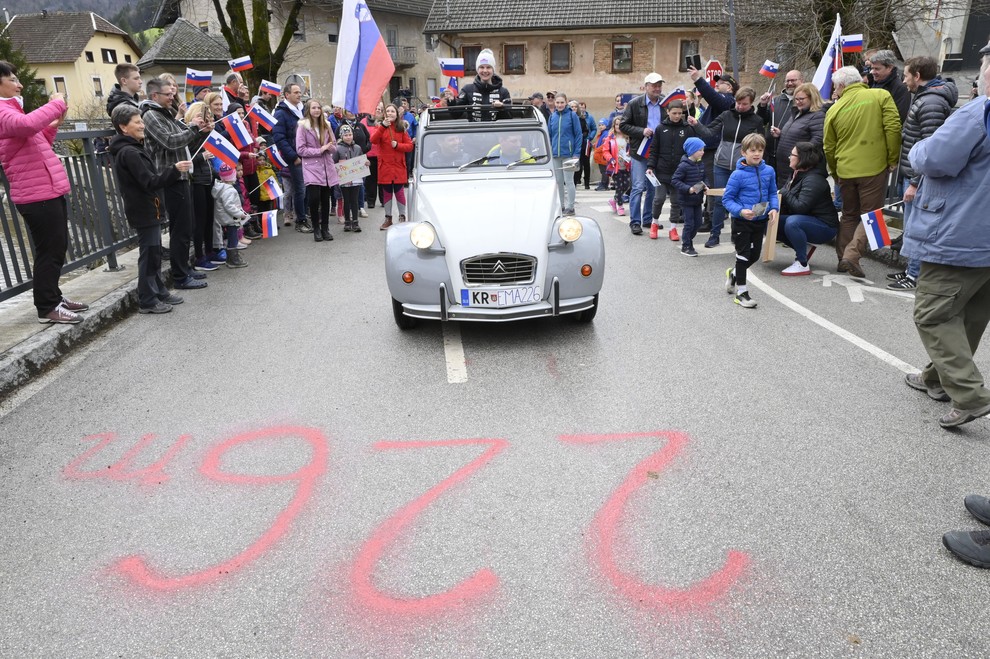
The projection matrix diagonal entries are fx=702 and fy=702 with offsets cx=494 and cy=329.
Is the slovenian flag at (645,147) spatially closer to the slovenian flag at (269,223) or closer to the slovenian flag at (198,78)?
the slovenian flag at (269,223)

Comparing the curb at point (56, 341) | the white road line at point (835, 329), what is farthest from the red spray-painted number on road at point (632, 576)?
the curb at point (56, 341)

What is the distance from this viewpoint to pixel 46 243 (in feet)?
18.6

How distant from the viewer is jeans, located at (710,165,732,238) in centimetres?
938

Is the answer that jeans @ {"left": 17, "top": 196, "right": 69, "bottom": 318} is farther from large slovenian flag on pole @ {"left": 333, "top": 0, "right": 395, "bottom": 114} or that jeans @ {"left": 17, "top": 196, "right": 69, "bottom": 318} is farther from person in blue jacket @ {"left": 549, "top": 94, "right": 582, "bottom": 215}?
person in blue jacket @ {"left": 549, "top": 94, "right": 582, "bottom": 215}

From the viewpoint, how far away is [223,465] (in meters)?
3.79

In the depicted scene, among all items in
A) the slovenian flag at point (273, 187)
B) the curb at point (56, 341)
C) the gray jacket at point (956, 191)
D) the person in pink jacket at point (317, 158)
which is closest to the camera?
the gray jacket at point (956, 191)

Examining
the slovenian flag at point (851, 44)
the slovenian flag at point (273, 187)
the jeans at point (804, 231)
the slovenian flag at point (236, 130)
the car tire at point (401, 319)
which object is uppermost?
the slovenian flag at point (851, 44)

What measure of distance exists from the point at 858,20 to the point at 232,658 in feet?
91.7

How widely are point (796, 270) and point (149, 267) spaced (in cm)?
675

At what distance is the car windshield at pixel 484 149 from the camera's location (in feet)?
23.0

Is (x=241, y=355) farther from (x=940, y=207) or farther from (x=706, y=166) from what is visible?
(x=706, y=166)

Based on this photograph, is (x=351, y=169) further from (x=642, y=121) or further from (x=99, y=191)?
(x=642, y=121)

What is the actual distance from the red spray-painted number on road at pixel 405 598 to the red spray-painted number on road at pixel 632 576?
487 mm

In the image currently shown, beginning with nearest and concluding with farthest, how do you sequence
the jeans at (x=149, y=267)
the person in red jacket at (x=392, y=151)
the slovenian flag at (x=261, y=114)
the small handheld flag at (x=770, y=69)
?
1. the jeans at (x=149, y=267)
2. the slovenian flag at (x=261, y=114)
3. the person in red jacket at (x=392, y=151)
4. the small handheld flag at (x=770, y=69)
